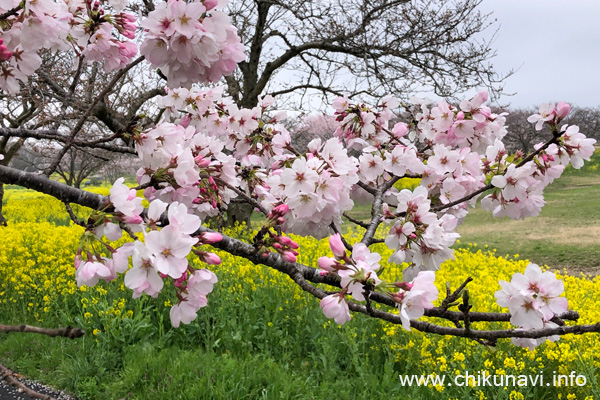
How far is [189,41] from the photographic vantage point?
45.4 inches

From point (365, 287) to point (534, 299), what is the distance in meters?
0.51

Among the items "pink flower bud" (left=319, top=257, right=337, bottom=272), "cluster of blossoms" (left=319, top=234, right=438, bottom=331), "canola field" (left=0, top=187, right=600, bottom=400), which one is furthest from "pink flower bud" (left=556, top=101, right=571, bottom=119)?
"canola field" (left=0, top=187, right=600, bottom=400)

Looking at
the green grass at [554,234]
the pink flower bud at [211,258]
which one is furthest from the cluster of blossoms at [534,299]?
the green grass at [554,234]

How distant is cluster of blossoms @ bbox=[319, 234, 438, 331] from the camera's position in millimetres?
1006

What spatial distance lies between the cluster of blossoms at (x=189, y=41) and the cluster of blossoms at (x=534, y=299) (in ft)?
3.38

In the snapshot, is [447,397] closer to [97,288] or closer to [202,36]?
[202,36]

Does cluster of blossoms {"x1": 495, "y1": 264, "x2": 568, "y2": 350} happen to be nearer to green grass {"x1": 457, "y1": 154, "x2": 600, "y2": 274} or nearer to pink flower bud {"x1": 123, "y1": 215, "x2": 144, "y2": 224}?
pink flower bud {"x1": 123, "y1": 215, "x2": 144, "y2": 224}

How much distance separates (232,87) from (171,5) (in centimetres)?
790

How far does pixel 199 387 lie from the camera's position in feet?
10.2

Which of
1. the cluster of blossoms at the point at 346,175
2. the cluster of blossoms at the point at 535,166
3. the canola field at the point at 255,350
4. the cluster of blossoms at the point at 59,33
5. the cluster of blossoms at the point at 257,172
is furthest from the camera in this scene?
the canola field at the point at 255,350

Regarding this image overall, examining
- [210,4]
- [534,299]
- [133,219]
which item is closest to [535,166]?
[534,299]

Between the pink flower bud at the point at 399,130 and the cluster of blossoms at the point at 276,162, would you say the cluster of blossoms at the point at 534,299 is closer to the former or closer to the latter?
the cluster of blossoms at the point at 276,162

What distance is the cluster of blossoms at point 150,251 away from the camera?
0.85 meters

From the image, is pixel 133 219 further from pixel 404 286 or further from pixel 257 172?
pixel 257 172
